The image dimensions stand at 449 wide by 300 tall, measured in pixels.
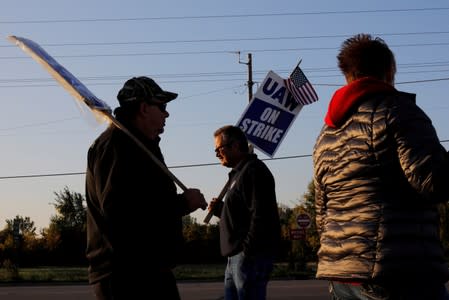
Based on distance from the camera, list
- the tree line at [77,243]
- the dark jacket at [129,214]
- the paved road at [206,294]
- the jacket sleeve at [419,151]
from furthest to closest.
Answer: the tree line at [77,243] < the paved road at [206,294] < the dark jacket at [129,214] < the jacket sleeve at [419,151]

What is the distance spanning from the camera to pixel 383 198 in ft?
11.3

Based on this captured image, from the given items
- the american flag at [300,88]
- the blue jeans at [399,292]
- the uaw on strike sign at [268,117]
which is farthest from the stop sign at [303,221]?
the blue jeans at [399,292]

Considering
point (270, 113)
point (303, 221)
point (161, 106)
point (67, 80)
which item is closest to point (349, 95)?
point (161, 106)

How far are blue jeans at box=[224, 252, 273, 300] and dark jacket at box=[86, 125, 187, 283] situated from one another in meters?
2.03

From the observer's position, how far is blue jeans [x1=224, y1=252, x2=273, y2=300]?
597 centimetres

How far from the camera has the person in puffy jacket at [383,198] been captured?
3.36m

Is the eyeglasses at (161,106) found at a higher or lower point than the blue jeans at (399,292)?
higher

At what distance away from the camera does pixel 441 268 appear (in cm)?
342

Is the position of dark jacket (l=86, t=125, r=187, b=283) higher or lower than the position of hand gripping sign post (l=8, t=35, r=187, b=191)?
lower

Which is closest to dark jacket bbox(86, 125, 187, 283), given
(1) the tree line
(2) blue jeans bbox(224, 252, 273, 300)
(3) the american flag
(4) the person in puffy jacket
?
(4) the person in puffy jacket

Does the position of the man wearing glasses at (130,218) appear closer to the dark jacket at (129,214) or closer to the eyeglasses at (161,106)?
the dark jacket at (129,214)

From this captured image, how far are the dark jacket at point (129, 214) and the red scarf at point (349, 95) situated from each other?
0.83m

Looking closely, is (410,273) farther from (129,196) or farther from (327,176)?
(129,196)

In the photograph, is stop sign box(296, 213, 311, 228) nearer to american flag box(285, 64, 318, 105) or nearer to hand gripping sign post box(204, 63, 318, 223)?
american flag box(285, 64, 318, 105)
